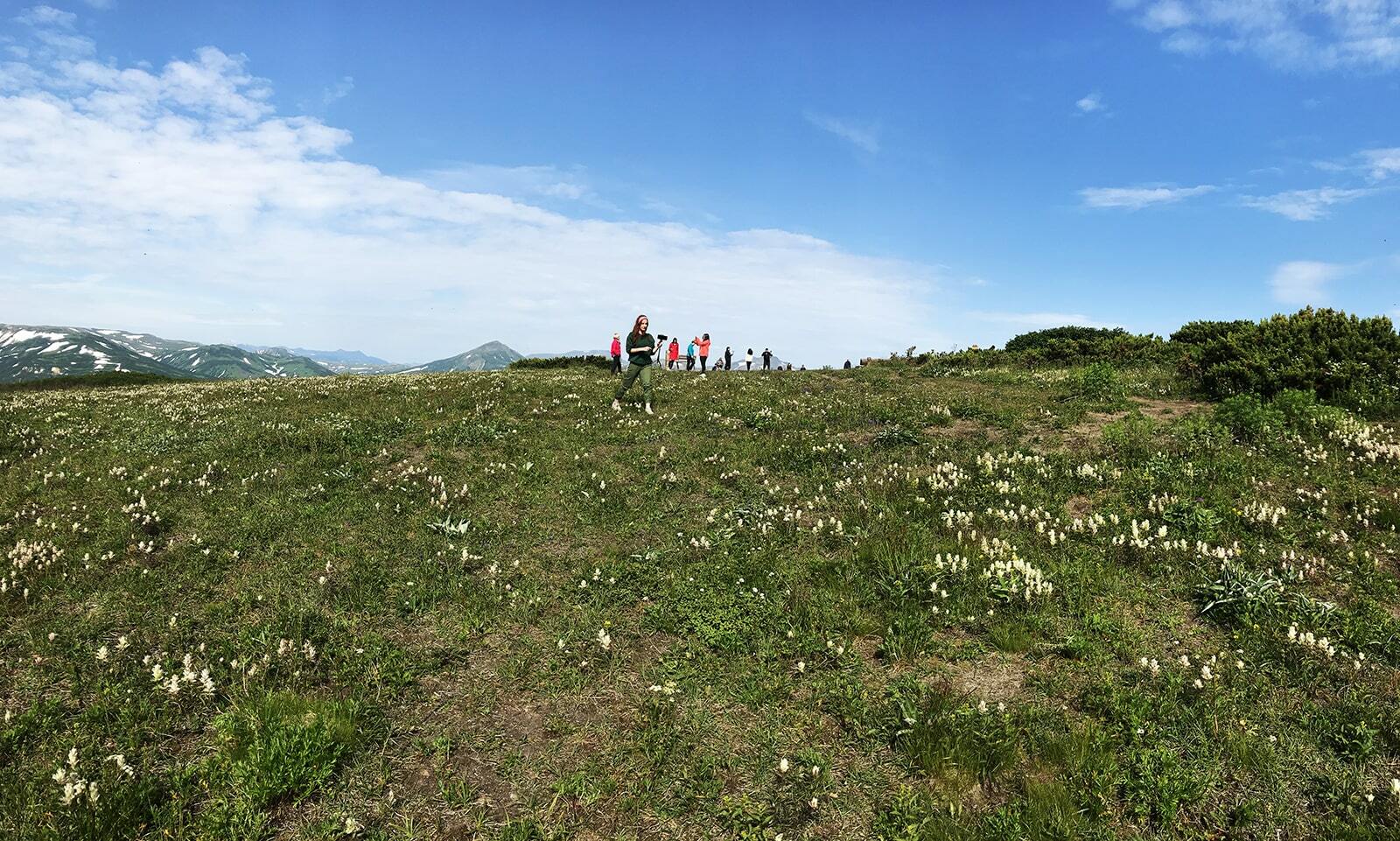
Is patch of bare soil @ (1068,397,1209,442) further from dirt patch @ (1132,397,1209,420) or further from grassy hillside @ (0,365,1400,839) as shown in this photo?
grassy hillside @ (0,365,1400,839)

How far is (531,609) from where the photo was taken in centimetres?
841

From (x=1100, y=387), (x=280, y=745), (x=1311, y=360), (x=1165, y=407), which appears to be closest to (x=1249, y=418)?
(x=1165, y=407)

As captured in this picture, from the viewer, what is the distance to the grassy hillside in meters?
5.34

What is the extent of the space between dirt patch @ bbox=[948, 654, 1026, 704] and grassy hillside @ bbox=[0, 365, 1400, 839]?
4 centimetres

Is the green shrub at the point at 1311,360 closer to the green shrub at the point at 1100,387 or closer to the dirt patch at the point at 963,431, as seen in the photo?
the green shrub at the point at 1100,387

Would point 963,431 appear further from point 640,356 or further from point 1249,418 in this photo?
point 640,356

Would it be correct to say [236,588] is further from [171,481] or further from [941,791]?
[941,791]

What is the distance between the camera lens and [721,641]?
7.61m

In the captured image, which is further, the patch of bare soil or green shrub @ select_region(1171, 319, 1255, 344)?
green shrub @ select_region(1171, 319, 1255, 344)

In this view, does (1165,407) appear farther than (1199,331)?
No

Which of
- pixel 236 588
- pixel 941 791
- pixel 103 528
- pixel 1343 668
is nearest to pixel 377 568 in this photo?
pixel 236 588

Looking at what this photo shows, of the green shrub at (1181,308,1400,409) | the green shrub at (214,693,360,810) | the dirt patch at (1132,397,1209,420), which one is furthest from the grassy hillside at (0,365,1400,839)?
the green shrub at (1181,308,1400,409)

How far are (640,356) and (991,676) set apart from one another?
14455mm

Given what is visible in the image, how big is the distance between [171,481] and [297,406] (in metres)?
8.23
